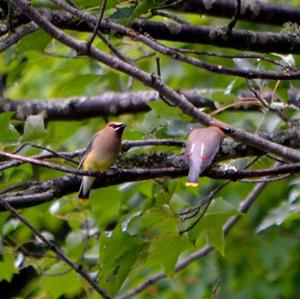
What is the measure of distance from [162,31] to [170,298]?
2.87m

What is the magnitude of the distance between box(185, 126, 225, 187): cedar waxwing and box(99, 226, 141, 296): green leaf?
595 mm

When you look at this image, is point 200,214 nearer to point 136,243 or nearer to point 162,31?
point 136,243

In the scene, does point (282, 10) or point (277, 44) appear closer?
point (277, 44)

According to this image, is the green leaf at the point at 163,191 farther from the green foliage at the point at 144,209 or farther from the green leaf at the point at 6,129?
the green leaf at the point at 6,129

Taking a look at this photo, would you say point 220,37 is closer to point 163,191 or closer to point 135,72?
point 163,191

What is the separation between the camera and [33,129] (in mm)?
4000

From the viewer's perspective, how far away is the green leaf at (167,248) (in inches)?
164

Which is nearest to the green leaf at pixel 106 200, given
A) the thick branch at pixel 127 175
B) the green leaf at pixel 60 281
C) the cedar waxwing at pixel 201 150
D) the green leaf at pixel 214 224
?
the green leaf at pixel 60 281

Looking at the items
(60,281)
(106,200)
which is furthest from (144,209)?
(60,281)

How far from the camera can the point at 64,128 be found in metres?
5.62

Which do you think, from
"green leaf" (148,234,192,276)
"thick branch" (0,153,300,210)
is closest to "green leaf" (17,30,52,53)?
"thick branch" (0,153,300,210)

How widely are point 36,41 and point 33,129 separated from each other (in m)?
0.35

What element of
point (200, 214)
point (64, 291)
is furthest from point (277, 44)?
point (64, 291)

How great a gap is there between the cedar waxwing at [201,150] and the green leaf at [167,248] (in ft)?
2.03
